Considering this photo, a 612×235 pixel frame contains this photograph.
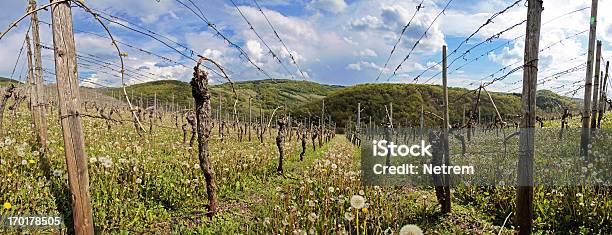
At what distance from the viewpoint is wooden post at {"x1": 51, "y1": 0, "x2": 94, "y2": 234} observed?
161 inches

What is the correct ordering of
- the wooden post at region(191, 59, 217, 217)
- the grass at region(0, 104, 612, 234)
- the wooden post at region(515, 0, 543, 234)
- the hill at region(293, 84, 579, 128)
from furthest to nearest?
1. the hill at region(293, 84, 579, 128)
2. the wooden post at region(191, 59, 217, 217)
3. the grass at region(0, 104, 612, 234)
4. the wooden post at region(515, 0, 543, 234)

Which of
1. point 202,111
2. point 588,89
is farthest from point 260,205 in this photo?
point 588,89

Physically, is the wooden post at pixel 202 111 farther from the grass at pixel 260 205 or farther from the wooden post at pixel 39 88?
the wooden post at pixel 39 88

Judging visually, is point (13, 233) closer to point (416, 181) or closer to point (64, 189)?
point (64, 189)

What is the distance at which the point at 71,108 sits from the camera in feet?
13.8

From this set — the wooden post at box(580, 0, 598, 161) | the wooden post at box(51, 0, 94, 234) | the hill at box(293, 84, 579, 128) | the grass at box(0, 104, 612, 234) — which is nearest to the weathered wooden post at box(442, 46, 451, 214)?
the grass at box(0, 104, 612, 234)

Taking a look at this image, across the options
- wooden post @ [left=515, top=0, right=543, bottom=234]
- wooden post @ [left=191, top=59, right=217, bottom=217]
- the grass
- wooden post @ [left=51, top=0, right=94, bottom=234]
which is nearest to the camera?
wooden post @ [left=51, top=0, right=94, bottom=234]

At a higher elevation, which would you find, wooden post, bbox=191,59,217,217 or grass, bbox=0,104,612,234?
wooden post, bbox=191,59,217,217

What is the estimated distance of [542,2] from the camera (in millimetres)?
4258

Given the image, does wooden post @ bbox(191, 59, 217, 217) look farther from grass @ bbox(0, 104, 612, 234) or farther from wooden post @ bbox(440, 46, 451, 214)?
wooden post @ bbox(440, 46, 451, 214)

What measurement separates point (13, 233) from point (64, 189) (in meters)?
2.14

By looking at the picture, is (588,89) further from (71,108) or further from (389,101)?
(389,101)

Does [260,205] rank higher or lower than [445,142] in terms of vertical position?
lower

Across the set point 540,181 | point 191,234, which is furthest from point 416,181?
point 191,234
